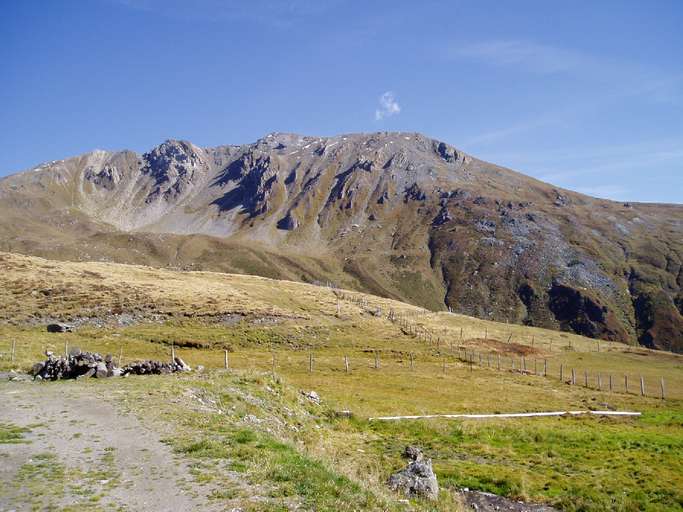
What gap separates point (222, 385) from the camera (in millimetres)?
27500

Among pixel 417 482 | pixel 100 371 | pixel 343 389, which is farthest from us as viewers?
pixel 343 389

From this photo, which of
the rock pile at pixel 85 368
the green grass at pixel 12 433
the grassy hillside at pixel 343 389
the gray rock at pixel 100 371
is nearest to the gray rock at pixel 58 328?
the grassy hillside at pixel 343 389

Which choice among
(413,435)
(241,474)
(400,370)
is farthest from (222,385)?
(400,370)

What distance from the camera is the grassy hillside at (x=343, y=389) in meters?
17.8

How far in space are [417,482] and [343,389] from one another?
28571 millimetres

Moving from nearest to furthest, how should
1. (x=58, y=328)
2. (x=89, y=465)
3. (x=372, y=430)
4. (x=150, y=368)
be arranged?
(x=89, y=465)
(x=372, y=430)
(x=150, y=368)
(x=58, y=328)

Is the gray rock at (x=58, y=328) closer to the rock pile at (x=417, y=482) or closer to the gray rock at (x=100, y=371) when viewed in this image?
the gray rock at (x=100, y=371)

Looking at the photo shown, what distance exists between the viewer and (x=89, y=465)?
14.3 m

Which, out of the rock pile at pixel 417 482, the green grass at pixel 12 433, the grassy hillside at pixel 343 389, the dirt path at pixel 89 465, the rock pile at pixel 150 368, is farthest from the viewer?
the rock pile at pixel 150 368

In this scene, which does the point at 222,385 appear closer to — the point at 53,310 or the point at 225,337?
the point at 225,337

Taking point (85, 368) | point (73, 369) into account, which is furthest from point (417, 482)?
point (73, 369)

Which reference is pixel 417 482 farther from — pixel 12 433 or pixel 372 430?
pixel 12 433

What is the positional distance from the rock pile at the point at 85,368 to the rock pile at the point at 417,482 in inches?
822

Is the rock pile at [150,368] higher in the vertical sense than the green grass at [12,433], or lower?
lower
